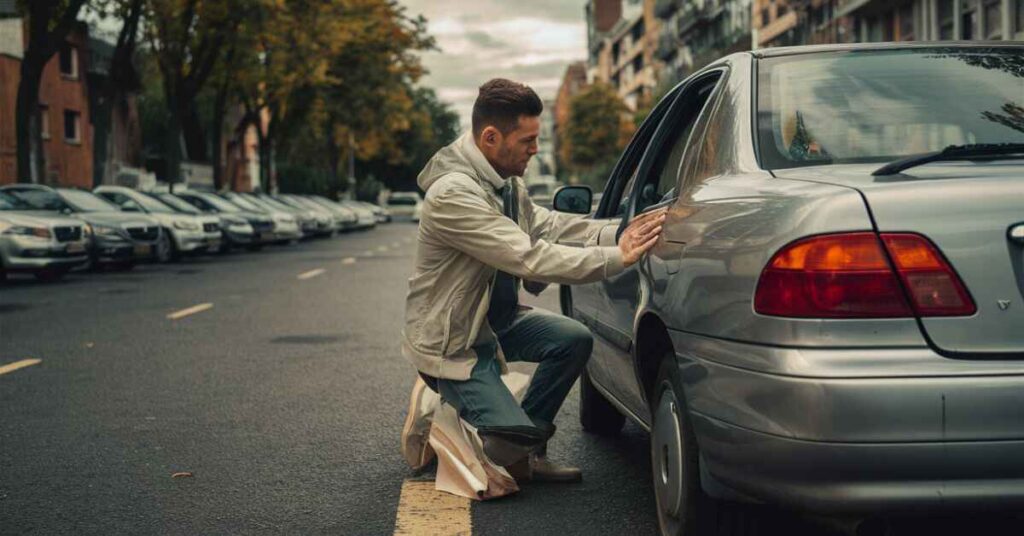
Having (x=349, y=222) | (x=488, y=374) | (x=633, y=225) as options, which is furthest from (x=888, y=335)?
(x=349, y=222)

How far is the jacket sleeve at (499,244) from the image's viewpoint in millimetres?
4305

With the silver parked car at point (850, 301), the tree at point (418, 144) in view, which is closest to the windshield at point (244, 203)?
the silver parked car at point (850, 301)

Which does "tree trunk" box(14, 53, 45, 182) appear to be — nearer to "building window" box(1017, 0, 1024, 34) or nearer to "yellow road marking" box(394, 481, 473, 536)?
"building window" box(1017, 0, 1024, 34)

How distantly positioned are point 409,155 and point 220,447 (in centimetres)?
9538

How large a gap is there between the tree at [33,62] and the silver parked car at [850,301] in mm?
23249

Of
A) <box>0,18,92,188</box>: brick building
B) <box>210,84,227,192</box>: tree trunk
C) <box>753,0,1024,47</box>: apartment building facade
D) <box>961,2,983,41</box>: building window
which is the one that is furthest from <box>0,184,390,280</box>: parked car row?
<box>961,2,983,41</box>: building window

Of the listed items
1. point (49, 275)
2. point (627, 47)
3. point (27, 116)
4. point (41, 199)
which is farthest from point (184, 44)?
point (627, 47)

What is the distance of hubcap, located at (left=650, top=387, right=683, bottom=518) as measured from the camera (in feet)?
12.1

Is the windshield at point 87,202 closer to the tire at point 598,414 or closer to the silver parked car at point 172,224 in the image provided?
the silver parked car at point 172,224

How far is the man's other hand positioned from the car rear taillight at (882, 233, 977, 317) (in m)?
1.01

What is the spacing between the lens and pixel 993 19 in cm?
2895

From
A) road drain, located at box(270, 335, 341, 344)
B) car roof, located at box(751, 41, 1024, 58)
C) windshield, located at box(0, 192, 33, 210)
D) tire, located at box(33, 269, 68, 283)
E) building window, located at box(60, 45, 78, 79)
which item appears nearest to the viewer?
car roof, located at box(751, 41, 1024, 58)

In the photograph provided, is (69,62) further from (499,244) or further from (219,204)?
(499,244)

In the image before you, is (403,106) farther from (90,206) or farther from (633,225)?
(633,225)
